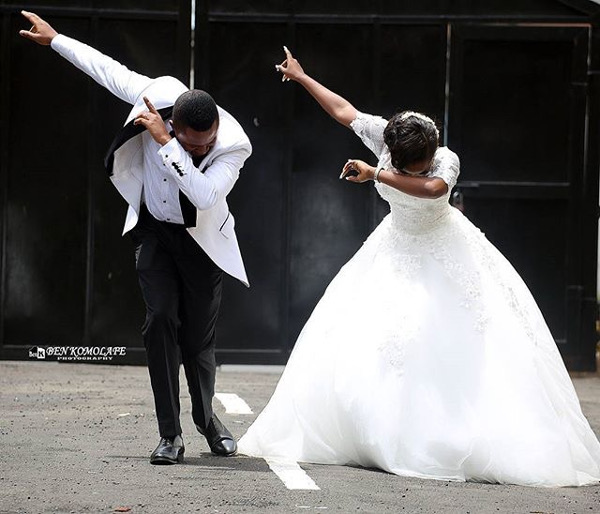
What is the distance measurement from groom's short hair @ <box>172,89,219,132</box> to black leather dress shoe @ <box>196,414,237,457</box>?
1522mm

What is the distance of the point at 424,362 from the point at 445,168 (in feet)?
3.08

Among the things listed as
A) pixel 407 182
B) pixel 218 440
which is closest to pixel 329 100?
pixel 407 182

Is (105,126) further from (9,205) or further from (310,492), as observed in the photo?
(310,492)

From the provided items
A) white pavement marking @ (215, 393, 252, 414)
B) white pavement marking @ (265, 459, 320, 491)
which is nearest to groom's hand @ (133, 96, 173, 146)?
white pavement marking @ (265, 459, 320, 491)

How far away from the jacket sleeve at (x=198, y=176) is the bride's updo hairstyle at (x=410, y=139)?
79 centimetres

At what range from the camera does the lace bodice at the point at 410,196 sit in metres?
7.36

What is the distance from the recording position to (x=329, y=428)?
288 inches

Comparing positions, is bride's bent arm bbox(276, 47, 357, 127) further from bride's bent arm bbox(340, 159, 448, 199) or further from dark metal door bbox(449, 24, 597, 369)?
dark metal door bbox(449, 24, 597, 369)

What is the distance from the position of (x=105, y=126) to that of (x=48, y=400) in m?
3.06

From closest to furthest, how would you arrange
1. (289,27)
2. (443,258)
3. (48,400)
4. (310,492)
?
(310,492)
(443,258)
(48,400)
(289,27)

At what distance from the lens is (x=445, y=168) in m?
7.33

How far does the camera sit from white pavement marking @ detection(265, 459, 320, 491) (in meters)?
6.65

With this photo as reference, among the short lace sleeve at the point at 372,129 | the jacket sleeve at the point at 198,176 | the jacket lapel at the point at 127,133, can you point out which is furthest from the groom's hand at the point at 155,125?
the short lace sleeve at the point at 372,129

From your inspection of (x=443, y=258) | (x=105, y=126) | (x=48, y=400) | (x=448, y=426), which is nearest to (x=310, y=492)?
(x=448, y=426)
